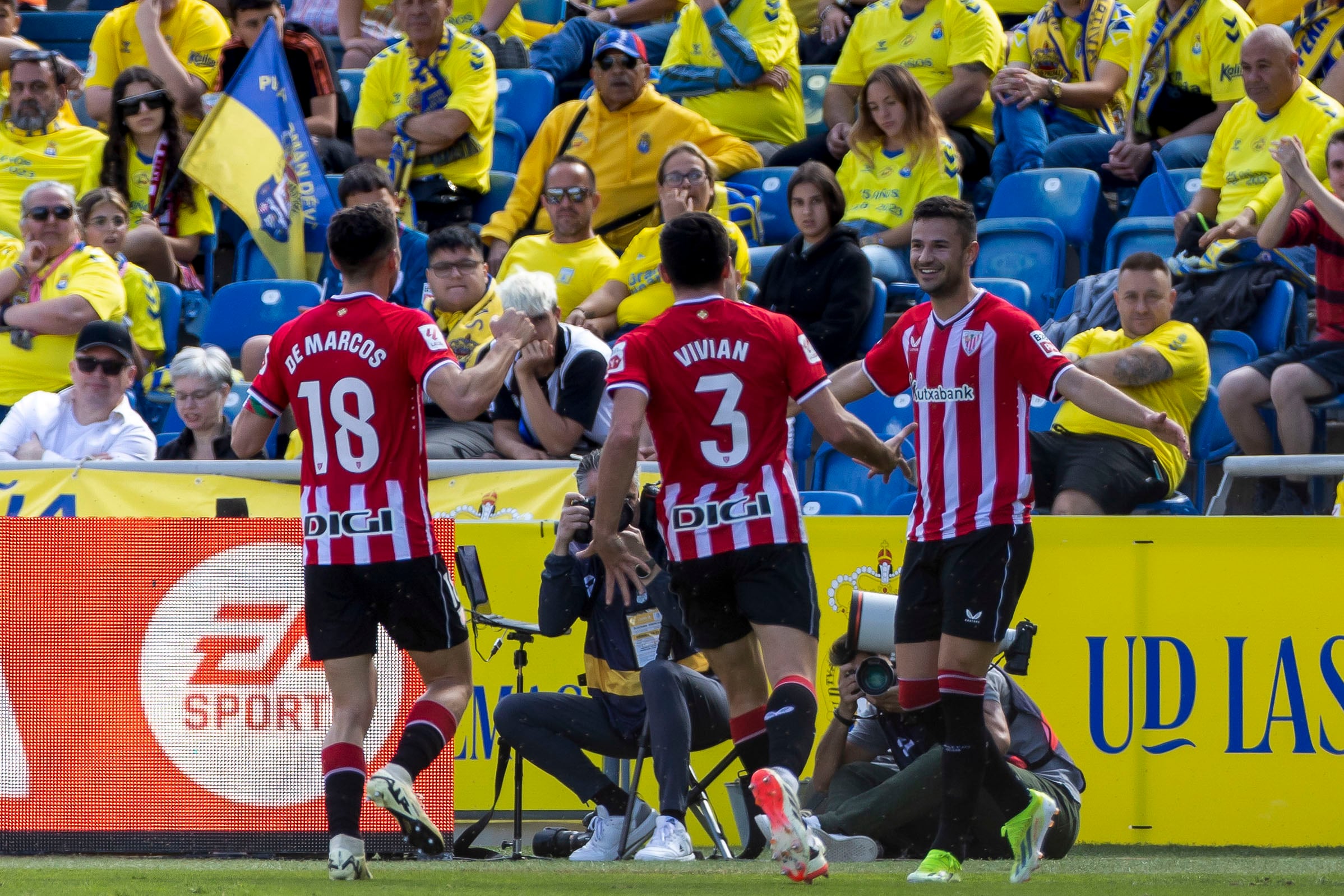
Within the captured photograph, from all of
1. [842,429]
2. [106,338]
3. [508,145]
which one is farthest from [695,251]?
[508,145]

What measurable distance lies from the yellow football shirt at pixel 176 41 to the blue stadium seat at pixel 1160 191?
6258 mm

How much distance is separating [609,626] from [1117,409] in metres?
2.29

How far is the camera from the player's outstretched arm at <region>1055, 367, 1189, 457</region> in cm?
505

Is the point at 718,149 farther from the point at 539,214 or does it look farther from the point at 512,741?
the point at 512,741

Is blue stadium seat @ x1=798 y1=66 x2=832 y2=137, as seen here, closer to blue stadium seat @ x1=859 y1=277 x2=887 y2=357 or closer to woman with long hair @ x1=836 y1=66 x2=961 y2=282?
woman with long hair @ x1=836 y1=66 x2=961 y2=282

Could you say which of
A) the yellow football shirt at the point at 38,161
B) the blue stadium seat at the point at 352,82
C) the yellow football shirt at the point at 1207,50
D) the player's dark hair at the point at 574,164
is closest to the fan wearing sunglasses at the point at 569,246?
the player's dark hair at the point at 574,164

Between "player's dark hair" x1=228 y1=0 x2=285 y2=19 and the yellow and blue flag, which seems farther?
"player's dark hair" x1=228 y1=0 x2=285 y2=19

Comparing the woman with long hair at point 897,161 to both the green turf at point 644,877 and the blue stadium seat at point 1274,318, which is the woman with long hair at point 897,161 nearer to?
the blue stadium seat at point 1274,318

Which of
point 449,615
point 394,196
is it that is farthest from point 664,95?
point 449,615

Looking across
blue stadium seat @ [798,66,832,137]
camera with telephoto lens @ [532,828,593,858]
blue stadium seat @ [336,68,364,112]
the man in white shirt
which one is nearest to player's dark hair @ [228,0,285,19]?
blue stadium seat @ [336,68,364,112]

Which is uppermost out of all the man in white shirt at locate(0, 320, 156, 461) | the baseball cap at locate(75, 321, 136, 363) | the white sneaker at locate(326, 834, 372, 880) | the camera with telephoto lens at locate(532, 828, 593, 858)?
the baseball cap at locate(75, 321, 136, 363)

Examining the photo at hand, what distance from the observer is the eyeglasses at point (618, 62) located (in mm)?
9914

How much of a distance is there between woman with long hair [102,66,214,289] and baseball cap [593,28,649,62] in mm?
2708

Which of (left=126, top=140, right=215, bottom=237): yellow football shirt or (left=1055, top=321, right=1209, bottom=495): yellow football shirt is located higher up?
(left=126, top=140, right=215, bottom=237): yellow football shirt
